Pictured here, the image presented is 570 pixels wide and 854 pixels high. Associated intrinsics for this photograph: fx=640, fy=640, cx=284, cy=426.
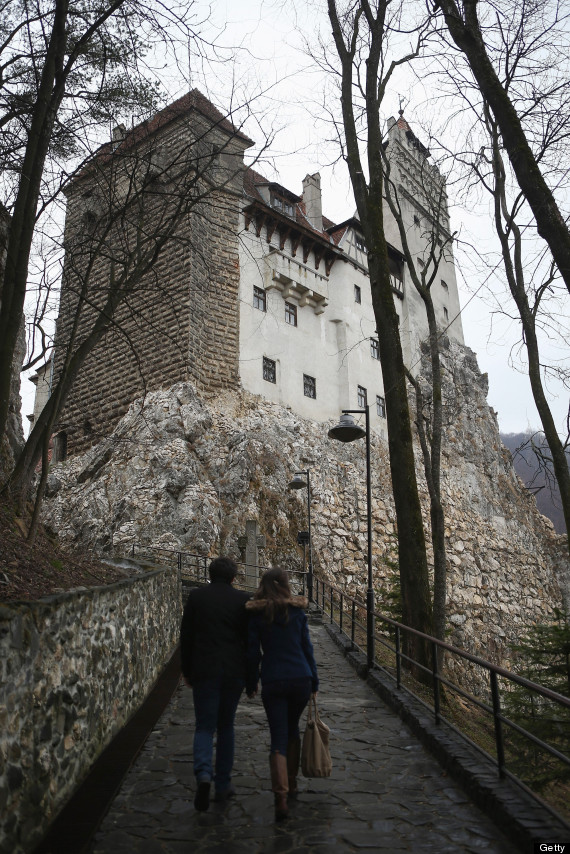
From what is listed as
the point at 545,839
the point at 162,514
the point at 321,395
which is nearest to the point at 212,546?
the point at 162,514

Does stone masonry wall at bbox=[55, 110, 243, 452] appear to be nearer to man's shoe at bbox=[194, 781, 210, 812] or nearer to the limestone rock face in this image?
the limestone rock face

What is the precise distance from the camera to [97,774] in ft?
15.6

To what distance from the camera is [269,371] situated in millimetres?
28172

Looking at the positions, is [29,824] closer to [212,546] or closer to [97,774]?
[97,774]

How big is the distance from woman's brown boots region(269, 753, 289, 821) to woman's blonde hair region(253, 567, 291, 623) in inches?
33.6

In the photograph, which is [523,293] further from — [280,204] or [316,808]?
[280,204]

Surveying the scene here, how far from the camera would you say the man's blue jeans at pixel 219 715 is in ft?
14.1

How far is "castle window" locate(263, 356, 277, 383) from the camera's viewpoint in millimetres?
27906

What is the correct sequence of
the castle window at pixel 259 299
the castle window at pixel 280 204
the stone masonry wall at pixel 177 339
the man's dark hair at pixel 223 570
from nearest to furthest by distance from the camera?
the man's dark hair at pixel 223 570
the stone masonry wall at pixel 177 339
the castle window at pixel 259 299
the castle window at pixel 280 204

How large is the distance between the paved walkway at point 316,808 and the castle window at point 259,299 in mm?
23640

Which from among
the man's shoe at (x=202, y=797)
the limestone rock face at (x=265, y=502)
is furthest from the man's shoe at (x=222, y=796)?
the limestone rock face at (x=265, y=502)

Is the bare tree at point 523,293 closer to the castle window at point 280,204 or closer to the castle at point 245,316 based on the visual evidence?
the castle at point 245,316

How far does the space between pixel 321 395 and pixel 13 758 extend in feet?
90.6

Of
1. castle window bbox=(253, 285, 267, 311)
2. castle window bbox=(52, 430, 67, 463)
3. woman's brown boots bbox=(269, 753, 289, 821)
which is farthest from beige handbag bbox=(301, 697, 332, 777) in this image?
castle window bbox=(253, 285, 267, 311)
